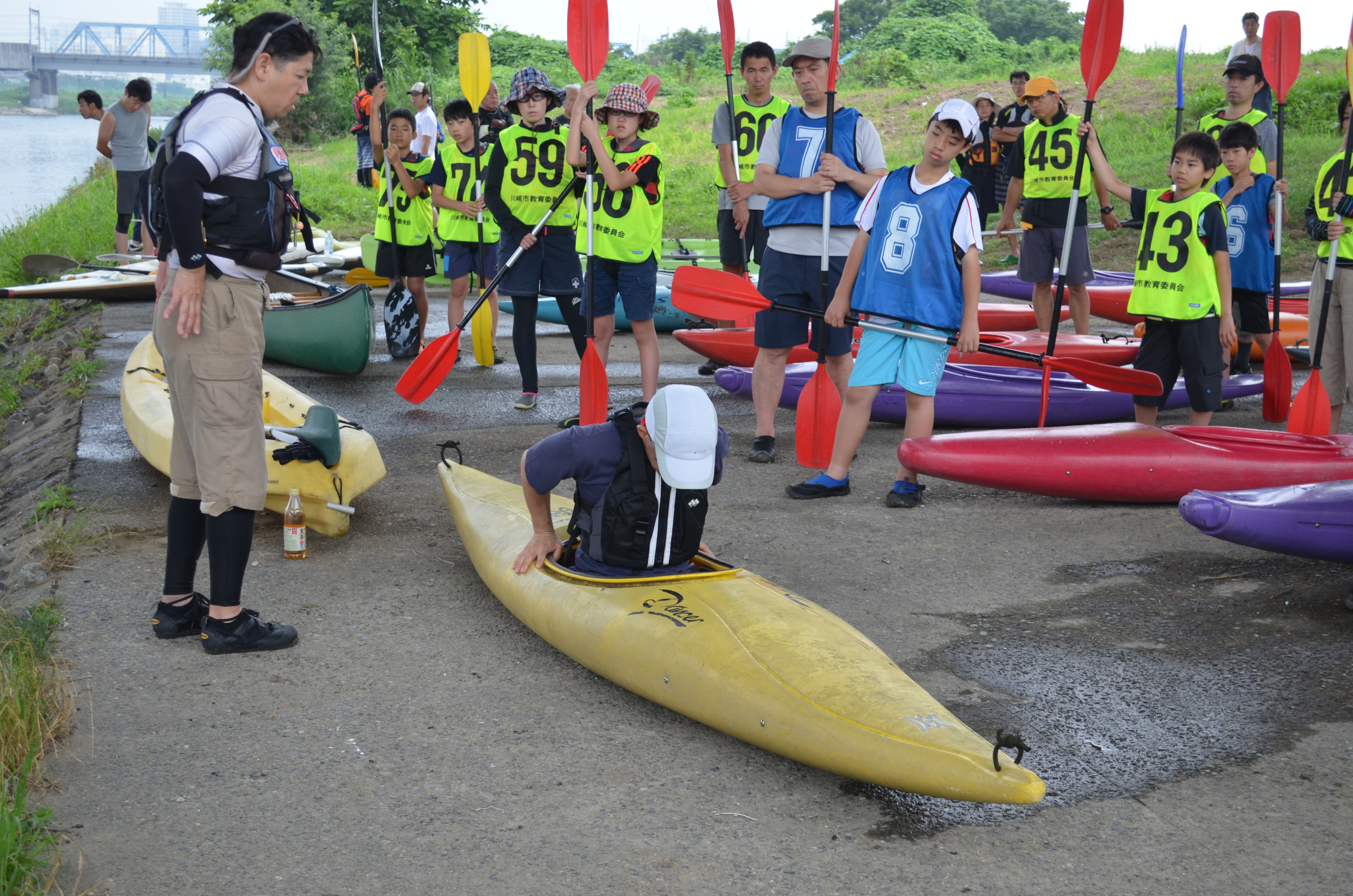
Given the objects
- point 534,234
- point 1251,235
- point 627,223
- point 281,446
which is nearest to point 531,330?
point 534,234

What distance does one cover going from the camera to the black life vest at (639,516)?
3.09 m

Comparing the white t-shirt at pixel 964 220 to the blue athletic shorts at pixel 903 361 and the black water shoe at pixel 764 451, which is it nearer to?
the blue athletic shorts at pixel 903 361

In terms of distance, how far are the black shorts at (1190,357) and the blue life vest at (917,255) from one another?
117cm

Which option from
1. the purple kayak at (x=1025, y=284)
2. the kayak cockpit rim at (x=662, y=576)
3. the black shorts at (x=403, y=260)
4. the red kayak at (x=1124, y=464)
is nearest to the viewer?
the kayak cockpit rim at (x=662, y=576)

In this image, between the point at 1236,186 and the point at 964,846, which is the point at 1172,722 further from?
the point at 1236,186

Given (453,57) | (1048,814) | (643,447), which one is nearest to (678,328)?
(643,447)

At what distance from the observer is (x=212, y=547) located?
10.4 feet

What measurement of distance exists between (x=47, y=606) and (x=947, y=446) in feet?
10.7

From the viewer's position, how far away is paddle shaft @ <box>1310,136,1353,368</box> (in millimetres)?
5016

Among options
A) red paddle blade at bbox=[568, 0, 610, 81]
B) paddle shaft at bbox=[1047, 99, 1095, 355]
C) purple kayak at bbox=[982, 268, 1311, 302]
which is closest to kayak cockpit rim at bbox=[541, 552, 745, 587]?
paddle shaft at bbox=[1047, 99, 1095, 355]

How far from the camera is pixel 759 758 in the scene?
2746 mm

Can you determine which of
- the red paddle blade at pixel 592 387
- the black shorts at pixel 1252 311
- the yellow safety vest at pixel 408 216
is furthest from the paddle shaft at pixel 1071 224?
the yellow safety vest at pixel 408 216

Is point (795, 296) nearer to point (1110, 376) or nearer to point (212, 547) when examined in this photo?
point (1110, 376)

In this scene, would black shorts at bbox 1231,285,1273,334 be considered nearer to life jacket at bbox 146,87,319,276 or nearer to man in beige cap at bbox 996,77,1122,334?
man in beige cap at bbox 996,77,1122,334
